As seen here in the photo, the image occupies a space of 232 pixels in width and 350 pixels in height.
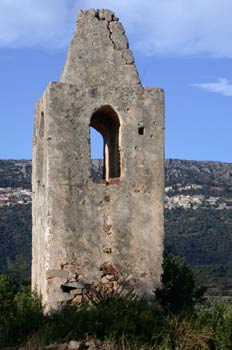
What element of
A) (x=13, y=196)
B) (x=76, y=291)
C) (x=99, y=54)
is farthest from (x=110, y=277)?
A: (x=13, y=196)

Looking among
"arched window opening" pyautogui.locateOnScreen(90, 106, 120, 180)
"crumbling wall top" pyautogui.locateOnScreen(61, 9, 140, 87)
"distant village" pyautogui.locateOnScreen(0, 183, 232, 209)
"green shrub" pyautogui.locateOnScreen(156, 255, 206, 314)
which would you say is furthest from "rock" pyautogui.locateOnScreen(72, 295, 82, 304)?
"distant village" pyautogui.locateOnScreen(0, 183, 232, 209)

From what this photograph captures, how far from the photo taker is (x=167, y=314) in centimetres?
932

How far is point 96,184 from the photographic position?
30.3 feet

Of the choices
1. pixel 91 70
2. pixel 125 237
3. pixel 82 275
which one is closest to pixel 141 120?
pixel 91 70

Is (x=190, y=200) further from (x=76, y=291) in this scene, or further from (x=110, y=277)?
(x=76, y=291)

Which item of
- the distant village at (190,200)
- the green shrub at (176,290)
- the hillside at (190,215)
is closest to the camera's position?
the green shrub at (176,290)

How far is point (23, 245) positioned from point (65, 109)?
75.4 feet

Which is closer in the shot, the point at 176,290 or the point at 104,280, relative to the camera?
A: the point at 104,280

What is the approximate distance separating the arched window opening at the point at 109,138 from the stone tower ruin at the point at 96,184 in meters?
0.11

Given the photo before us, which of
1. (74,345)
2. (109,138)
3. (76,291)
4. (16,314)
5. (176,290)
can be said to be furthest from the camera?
(109,138)

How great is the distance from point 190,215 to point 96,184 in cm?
3973

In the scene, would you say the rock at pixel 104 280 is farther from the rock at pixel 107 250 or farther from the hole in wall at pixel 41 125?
the hole in wall at pixel 41 125

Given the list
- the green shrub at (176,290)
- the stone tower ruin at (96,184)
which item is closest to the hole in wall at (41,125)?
the stone tower ruin at (96,184)

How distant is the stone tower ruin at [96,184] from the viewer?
355 inches
